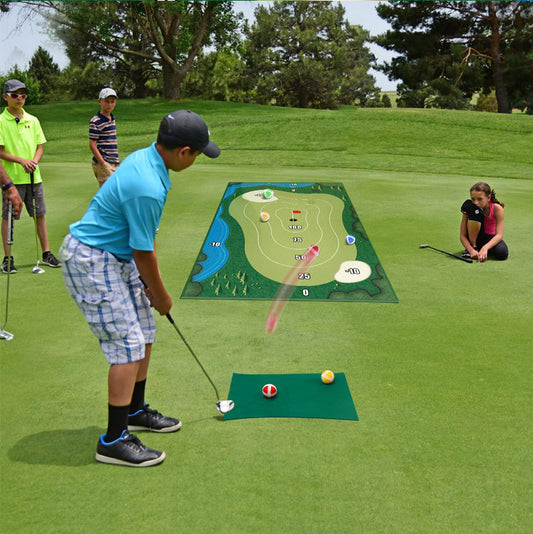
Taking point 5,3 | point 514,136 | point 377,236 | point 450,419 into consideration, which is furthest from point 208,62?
point 450,419

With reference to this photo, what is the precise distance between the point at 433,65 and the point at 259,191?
31.5 meters

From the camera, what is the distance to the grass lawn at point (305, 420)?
251 centimetres

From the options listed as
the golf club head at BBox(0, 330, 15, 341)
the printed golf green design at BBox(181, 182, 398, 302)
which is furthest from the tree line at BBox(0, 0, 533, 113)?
the golf club head at BBox(0, 330, 15, 341)

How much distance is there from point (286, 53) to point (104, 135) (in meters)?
51.9

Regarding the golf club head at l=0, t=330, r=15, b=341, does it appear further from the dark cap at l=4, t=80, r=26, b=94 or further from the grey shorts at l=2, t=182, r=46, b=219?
the dark cap at l=4, t=80, r=26, b=94

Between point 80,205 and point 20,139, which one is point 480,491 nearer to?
point 20,139

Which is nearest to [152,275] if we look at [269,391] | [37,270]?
[269,391]

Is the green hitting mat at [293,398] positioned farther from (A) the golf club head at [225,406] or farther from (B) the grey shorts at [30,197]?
(B) the grey shorts at [30,197]

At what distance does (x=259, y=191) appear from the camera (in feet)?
29.0

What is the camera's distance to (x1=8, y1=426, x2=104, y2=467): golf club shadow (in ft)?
9.43

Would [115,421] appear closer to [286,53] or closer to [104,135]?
[104,135]

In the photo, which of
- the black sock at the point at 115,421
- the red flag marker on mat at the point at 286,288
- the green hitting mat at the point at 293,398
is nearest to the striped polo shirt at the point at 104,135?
the red flag marker on mat at the point at 286,288

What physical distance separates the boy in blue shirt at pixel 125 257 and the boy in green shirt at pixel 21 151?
3.43 metres

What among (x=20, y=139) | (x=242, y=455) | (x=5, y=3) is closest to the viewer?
(x=242, y=455)
